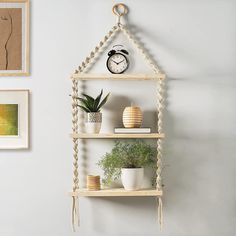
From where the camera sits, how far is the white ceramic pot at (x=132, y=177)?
2.31 metres

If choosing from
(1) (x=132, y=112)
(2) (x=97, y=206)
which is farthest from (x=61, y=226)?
(1) (x=132, y=112)

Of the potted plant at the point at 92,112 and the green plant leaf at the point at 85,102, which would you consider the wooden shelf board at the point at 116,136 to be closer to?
the potted plant at the point at 92,112

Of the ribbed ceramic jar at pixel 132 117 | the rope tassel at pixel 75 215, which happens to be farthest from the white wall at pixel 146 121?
the ribbed ceramic jar at pixel 132 117

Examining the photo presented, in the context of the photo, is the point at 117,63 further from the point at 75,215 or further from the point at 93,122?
the point at 75,215

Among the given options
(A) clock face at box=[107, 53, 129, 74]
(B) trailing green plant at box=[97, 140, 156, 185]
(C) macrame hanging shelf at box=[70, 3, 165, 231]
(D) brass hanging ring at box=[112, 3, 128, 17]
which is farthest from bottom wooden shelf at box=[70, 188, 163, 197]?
(D) brass hanging ring at box=[112, 3, 128, 17]

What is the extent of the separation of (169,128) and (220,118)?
296mm

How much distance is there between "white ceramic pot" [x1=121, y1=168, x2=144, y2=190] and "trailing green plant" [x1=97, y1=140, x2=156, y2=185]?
0.04m

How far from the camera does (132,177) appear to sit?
2.31 m

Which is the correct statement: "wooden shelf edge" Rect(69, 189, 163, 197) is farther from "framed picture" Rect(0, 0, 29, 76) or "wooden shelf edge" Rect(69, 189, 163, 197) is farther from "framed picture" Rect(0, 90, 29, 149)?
"framed picture" Rect(0, 0, 29, 76)

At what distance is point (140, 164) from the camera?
236 centimetres

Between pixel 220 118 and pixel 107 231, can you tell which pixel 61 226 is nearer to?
pixel 107 231

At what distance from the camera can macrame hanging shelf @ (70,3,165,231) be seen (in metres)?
2.31

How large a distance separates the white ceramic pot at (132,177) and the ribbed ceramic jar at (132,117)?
0.78 ft

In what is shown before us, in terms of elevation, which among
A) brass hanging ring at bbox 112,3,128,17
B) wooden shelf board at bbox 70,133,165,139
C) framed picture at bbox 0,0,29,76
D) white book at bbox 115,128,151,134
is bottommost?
wooden shelf board at bbox 70,133,165,139
